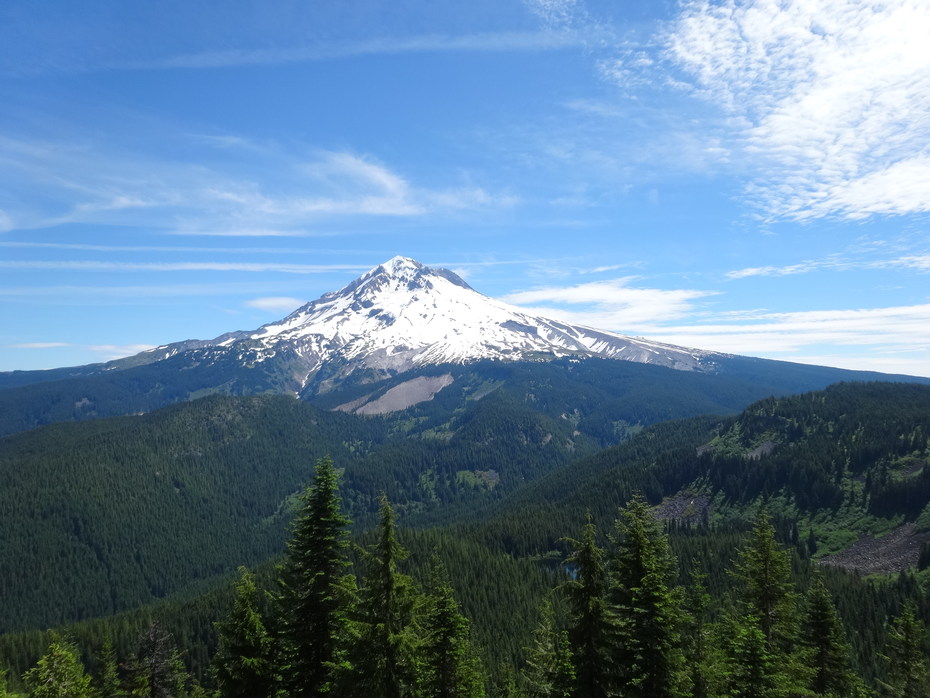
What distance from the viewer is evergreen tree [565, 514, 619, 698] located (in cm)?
2153

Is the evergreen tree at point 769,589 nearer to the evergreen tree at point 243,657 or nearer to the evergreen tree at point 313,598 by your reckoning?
the evergreen tree at point 313,598

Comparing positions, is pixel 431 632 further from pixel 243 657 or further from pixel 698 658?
pixel 698 658

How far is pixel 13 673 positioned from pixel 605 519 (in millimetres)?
155701

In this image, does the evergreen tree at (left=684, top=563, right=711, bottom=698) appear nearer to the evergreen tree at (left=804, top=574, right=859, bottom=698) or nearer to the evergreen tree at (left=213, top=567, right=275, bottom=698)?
the evergreen tree at (left=213, top=567, right=275, bottom=698)

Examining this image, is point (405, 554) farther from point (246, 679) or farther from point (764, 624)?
point (764, 624)

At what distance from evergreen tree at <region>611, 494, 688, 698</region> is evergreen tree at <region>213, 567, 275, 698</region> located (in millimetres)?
15595

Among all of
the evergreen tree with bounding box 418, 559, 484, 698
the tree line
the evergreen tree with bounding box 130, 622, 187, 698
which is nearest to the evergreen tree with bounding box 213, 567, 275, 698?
the tree line

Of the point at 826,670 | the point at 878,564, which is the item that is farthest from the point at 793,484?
the point at 826,670

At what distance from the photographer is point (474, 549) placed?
496ft

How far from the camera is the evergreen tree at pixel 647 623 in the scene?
21.4 meters

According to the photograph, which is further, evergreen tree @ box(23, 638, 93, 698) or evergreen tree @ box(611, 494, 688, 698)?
evergreen tree @ box(23, 638, 93, 698)

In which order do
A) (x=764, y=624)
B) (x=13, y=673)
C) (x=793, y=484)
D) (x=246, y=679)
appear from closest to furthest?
(x=246, y=679), (x=764, y=624), (x=13, y=673), (x=793, y=484)

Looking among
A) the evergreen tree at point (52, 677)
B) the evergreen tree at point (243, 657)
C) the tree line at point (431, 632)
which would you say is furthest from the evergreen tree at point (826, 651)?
the evergreen tree at point (52, 677)

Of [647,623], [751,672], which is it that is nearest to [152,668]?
[647,623]
